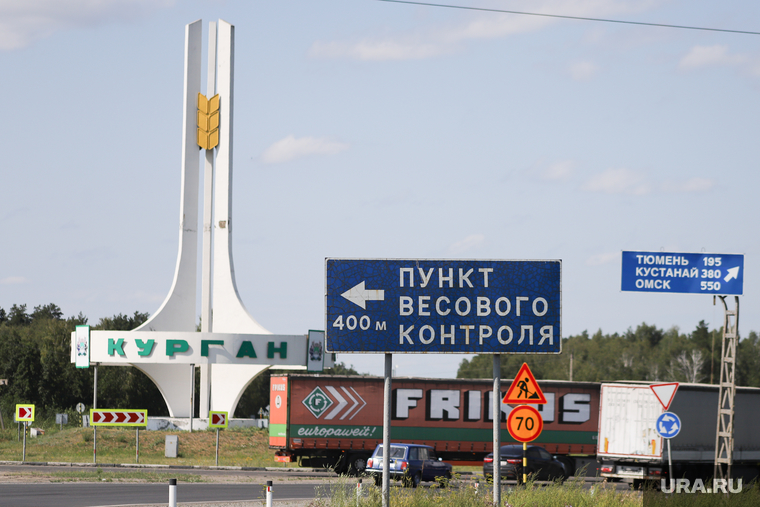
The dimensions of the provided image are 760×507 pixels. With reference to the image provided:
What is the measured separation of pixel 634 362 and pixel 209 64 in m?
101

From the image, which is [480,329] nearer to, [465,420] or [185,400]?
[465,420]

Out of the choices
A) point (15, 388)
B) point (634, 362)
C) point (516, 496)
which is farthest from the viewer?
point (634, 362)

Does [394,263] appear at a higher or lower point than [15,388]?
higher

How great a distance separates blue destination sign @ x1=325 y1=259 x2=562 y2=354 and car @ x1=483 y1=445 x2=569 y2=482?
585 inches

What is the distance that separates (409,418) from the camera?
3419cm

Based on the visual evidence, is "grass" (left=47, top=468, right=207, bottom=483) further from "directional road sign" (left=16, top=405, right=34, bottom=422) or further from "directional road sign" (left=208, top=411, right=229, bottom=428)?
"directional road sign" (left=208, top=411, right=229, bottom=428)

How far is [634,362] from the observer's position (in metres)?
142

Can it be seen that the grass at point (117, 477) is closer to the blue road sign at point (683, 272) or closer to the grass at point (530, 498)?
the grass at point (530, 498)

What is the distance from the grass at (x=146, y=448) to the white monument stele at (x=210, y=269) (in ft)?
23.0

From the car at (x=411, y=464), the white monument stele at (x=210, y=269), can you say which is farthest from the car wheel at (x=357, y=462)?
the white monument stele at (x=210, y=269)

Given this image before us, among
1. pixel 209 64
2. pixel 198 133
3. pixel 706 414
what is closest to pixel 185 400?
pixel 198 133

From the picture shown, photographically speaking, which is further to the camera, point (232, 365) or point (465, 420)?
point (232, 365)

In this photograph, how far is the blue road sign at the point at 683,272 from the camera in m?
25.8

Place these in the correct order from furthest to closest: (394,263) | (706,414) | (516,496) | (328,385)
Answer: (328,385), (706,414), (516,496), (394,263)
